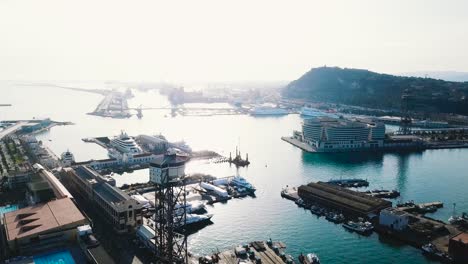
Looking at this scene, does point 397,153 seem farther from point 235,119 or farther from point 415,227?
point 235,119

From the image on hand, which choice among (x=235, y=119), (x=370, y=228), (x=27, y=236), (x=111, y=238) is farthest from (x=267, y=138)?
(x=27, y=236)

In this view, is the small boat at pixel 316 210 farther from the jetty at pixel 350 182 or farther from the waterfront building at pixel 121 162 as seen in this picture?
the waterfront building at pixel 121 162

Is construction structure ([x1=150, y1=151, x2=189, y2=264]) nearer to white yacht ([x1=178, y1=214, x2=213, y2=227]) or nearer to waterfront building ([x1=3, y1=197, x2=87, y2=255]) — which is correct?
waterfront building ([x1=3, y1=197, x2=87, y2=255])

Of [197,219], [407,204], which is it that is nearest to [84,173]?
[197,219]

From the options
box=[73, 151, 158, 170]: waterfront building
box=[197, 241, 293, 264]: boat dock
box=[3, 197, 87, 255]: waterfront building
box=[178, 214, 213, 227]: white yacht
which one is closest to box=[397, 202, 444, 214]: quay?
box=[197, 241, 293, 264]: boat dock

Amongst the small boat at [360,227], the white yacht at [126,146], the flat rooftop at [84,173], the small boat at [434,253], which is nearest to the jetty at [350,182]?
the small boat at [360,227]

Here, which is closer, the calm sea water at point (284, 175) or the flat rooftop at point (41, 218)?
the flat rooftop at point (41, 218)
